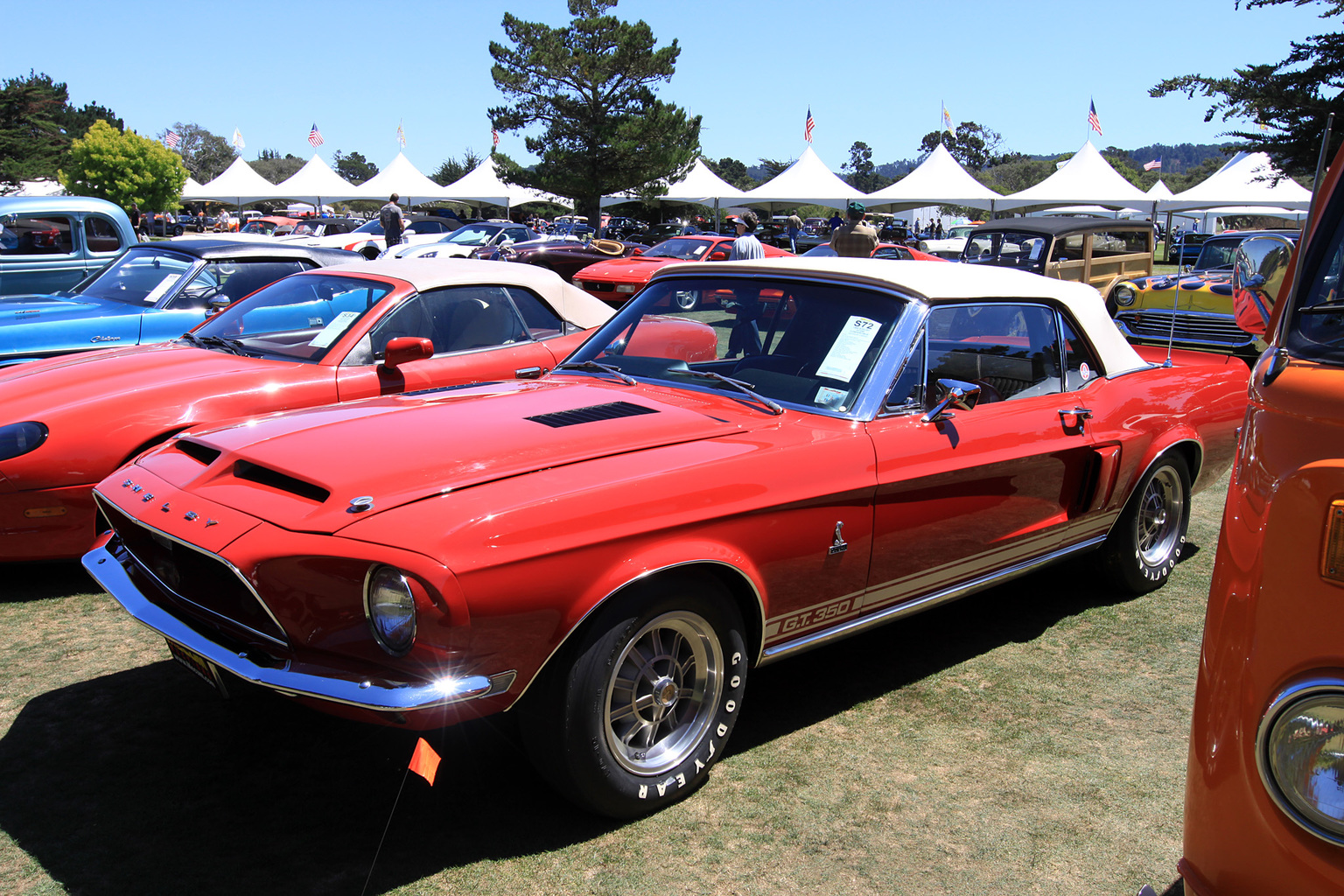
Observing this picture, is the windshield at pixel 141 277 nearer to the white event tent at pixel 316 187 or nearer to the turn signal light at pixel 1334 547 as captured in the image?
the turn signal light at pixel 1334 547

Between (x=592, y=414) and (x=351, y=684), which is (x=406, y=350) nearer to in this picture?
(x=592, y=414)

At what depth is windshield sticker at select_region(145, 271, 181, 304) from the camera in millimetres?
6637

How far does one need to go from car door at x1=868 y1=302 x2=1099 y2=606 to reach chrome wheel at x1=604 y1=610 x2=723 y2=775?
29.1 inches

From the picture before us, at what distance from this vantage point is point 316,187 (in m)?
44.4

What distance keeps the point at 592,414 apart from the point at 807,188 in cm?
3545

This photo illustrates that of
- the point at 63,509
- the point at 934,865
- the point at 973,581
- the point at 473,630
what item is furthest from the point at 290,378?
the point at 934,865

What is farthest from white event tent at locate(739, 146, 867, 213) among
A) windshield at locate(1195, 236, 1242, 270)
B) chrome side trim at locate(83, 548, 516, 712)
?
chrome side trim at locate(83, 548, 516, 712)

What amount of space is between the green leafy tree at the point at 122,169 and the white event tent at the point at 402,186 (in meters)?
8.85

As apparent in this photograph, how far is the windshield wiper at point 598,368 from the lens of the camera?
3721mm

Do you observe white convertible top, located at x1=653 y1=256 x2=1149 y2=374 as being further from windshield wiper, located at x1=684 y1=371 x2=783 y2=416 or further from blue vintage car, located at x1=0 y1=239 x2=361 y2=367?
blue vintage car, located at x1=0 y1=239 x2=361 y2=367

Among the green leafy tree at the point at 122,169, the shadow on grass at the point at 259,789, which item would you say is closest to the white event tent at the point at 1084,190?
the shadow on grass at the point at 259,789

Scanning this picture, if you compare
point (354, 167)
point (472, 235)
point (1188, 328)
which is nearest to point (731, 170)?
point (354, 167)

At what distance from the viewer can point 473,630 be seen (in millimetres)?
2307

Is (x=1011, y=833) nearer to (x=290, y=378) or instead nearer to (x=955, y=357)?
(x=955, y=357)
